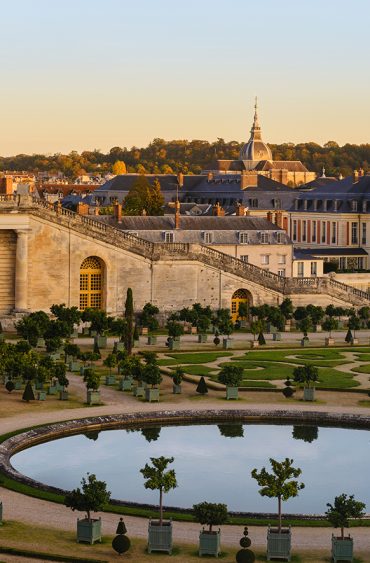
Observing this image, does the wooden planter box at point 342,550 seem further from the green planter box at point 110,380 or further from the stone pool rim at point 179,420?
the green planter box at point 110,380

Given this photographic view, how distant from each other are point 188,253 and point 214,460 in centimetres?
4388

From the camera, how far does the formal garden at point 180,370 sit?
39250 millimetres

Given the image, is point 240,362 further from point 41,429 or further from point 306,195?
point 306,195

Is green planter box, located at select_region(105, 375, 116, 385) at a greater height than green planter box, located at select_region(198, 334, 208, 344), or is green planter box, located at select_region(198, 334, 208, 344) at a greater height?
green planter box, located at select_region(198, 334, 208, 344)

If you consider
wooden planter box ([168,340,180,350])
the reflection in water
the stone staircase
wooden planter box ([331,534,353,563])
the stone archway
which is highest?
the stone staircase

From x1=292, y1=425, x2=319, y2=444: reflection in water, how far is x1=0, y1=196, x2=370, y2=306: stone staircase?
36.7 meters

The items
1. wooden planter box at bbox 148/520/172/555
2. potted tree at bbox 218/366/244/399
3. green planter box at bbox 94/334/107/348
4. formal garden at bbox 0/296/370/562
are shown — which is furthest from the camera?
green planter box at bbox 94/334/107/348

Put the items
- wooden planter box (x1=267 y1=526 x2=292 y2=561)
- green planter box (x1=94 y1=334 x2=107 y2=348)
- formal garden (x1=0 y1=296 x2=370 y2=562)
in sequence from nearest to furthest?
wooden planter box (x1=267 y1=526 x2=292 y2=561)
formal garden (x1=0 y1=296 x2=370 y2=562)
green planter box (x1=94 y1=334 x2=107 y2=348)

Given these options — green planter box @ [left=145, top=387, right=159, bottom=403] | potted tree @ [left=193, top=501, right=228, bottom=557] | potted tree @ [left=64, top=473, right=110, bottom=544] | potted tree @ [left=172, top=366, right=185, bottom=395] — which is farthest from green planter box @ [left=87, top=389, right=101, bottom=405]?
potted tree @ [left=193, top=501, right=228, bottom=557]

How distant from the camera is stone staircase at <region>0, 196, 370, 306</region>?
300 feet

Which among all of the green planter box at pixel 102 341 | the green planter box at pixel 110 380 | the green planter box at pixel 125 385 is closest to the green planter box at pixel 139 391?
the green planter box at pixel 125 385

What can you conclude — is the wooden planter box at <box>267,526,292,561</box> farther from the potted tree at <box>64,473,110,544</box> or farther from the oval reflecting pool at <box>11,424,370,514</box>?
the oval reflecting pool at <box>11,424,370,514</box>

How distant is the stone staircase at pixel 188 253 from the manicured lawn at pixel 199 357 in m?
17.5

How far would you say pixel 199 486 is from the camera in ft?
154
